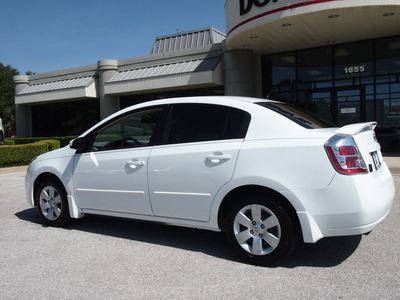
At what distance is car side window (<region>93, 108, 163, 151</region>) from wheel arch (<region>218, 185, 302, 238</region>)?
1307 mm

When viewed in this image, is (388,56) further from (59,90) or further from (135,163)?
(59,90)

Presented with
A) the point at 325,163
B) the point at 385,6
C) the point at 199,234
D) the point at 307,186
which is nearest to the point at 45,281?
the point at 199,234

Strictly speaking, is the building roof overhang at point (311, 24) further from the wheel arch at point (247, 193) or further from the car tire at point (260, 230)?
the car tire at point (260, 230)

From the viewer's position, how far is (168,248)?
4059mm

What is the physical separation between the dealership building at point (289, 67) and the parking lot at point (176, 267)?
8.09 meters

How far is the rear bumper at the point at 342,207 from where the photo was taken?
3111 mm

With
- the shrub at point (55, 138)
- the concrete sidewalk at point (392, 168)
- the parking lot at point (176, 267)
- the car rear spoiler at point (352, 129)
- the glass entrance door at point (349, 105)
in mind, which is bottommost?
the parking lot at point (176, 267)

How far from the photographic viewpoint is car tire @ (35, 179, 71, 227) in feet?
16.0

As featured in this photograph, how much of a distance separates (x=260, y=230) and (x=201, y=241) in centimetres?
107

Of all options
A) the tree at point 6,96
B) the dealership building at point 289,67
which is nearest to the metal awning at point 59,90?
the dealership building at point 289,67

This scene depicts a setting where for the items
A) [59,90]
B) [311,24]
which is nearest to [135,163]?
[311,24]

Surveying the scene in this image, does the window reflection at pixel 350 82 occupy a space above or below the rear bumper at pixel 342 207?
above

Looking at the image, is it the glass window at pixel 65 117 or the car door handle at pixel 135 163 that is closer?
the car door handle at pixel 135 163

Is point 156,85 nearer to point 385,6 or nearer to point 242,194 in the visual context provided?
point 385,6
